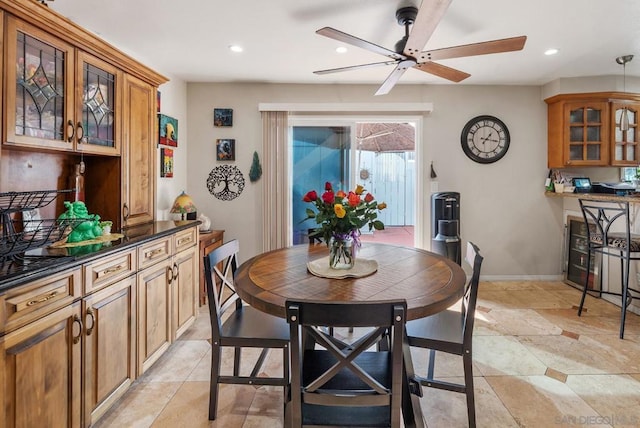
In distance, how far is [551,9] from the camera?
2.33 m

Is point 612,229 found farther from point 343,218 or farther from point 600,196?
point 343,218

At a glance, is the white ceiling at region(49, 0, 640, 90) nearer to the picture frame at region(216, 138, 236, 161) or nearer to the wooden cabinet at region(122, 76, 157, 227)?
the wooden cabinet at region(122, 76, 157, 227)

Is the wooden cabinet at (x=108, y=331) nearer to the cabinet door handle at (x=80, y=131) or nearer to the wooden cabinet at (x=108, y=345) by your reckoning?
the wooden cabinet at (x=108, y=345)

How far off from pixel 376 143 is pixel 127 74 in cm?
391

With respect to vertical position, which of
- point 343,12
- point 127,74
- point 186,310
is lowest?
point 186,310

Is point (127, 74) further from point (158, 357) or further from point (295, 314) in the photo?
point (295, 314)

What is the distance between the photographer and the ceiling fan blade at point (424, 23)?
1533 millimetres

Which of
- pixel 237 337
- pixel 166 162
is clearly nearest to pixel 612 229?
pixel 237 337

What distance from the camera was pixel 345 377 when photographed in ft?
4.48

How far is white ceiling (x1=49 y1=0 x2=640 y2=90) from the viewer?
2285 mm

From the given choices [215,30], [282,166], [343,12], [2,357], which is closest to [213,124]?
[282,166]

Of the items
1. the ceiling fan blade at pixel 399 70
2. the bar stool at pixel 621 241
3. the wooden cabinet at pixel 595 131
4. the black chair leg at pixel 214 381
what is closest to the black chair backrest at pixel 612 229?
the bar stool at pixel 621 241

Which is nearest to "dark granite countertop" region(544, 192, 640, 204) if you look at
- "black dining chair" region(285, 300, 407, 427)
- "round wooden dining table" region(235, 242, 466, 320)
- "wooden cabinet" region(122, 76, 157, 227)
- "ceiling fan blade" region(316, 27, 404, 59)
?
"round wooden dining table" region(235, 242, 466, 320)

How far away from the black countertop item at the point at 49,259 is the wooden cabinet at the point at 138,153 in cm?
46
